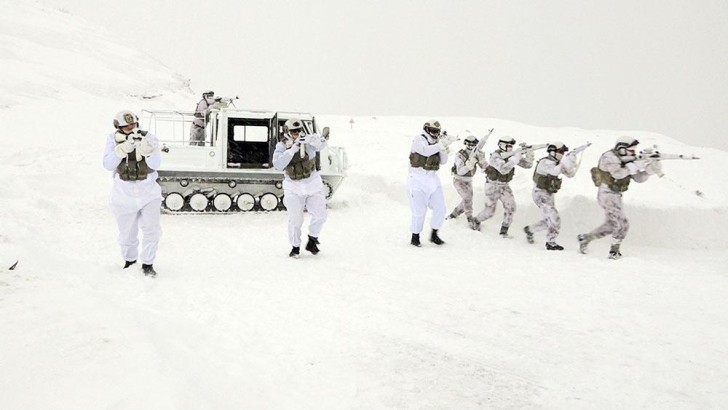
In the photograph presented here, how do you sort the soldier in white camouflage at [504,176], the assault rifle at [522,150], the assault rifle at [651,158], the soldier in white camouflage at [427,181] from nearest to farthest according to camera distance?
the assault rifle at [651,158] → the soldier in white camouflage at [427,181] → the assault rifle at [522,150] → the soldier in white camouflage at [504,176]

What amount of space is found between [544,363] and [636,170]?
201 inches

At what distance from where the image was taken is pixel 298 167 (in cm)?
703

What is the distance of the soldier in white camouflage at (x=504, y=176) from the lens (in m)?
9.19

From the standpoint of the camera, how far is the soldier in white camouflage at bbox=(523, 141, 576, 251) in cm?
A: 823

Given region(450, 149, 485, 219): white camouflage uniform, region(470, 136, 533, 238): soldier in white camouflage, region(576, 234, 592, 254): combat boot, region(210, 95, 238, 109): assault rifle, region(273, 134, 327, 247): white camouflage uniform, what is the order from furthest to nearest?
1. region(210, 95, 238, 109): assault rifle
2. region(450, 149, 485, 219): white camouflage uniform
3. region(470, 136, 533, 238): soldier in white camouflage
4. region(576, 234, 592, 254): combat boot
5. region(273, 134, 327, 247): white camouflage uniform

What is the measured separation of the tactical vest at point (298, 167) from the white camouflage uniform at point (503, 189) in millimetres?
3949

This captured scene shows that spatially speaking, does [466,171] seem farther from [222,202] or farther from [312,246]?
[222,202]

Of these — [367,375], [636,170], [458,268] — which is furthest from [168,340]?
[636,170]

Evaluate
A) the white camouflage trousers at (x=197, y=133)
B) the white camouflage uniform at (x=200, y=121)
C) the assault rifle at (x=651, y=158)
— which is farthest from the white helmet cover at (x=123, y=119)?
the assault rifle at (x=651, y=158)

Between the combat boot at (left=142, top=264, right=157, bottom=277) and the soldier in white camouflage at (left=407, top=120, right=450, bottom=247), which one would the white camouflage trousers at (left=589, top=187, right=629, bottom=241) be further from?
the combat boot at (left=142, top=264, right=157, bottom=277)

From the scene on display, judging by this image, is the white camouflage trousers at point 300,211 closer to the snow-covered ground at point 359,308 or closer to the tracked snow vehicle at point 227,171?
the snow-covered ground at point 359,308

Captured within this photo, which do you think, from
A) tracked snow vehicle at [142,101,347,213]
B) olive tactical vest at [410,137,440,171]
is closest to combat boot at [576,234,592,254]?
olive tactical vest at [410,137,440,171]

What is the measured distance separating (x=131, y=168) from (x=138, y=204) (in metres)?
0.44

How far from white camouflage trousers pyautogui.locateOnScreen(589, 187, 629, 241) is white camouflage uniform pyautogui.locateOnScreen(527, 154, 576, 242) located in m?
0.68
